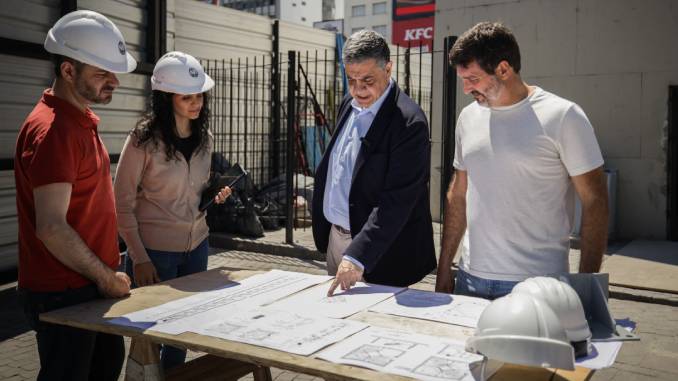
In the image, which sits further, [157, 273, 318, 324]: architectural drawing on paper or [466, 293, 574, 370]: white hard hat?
[157, 273, 318, 324]: architectural drawing on paper

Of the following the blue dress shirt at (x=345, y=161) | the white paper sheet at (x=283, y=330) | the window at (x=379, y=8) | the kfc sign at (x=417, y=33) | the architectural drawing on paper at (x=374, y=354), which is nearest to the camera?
the architectural drawing on paper at (x=374, y=354)

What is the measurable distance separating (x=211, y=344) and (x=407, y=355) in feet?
1.94

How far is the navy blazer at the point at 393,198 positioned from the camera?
107 inches

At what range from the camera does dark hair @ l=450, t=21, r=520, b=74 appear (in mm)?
2484

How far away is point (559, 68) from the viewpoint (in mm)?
10133

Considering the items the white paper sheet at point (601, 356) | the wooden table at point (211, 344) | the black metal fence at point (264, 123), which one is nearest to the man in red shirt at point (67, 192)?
the wooden table at point (211, 344)

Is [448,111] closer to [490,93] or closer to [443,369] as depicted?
[490,93]

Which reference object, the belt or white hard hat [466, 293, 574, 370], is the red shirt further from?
white hard hat [466, 293, 574, 370]

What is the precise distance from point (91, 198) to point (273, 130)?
10885mm

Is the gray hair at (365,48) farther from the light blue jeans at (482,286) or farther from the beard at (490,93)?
the light blue jeans at (482,286)

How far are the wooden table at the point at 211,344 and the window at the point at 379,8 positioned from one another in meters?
79.6

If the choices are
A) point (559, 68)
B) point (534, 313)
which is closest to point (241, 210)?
point (559, 68)

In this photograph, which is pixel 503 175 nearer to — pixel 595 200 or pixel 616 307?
pixel 595 200

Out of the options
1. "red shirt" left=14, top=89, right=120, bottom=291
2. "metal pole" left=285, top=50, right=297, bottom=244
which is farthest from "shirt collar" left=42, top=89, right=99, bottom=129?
"metal pole" left=285, top=50, right=297, bottom=244
